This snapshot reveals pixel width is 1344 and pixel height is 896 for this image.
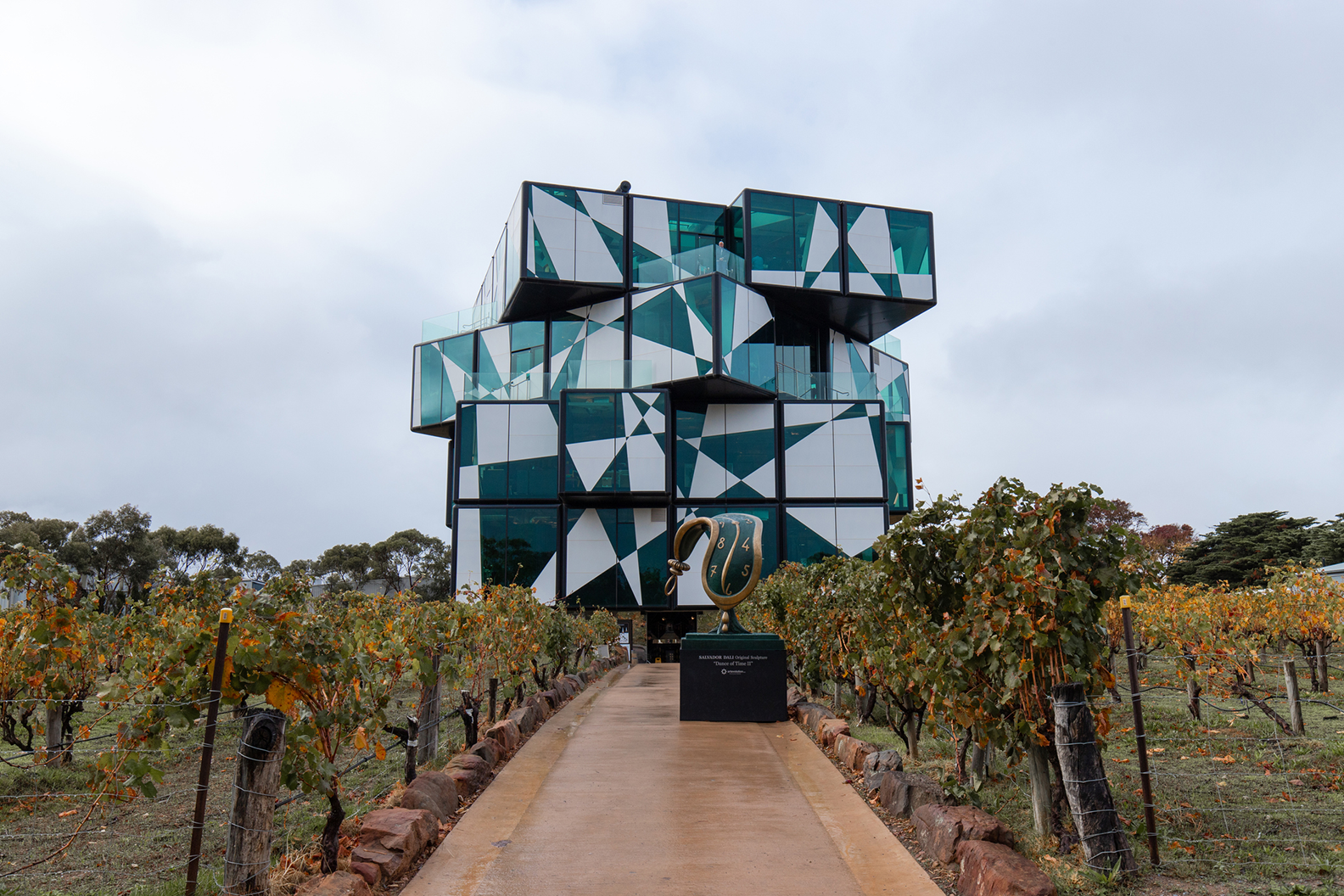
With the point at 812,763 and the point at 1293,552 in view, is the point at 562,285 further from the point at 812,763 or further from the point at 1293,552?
the point at 1293,552

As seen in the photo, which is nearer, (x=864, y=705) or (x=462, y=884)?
(x=462, y=884)

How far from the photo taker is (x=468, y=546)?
28.9 m

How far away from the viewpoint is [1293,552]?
120 feet

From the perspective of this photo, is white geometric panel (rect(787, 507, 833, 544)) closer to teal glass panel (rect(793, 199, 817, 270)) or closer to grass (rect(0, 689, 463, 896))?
teal glass panel (rect(793, 199, 817, 270))

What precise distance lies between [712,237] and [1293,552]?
2679 cm

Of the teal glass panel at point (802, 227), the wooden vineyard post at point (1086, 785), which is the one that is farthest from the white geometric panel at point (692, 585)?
the wooden vineyard post at point (1086, 785)

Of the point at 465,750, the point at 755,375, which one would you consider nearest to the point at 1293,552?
the point at 755,375

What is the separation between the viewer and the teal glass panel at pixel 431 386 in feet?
109

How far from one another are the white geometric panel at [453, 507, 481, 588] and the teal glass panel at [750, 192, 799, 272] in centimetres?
1231

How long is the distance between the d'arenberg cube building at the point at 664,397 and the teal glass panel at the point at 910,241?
0.07 meters

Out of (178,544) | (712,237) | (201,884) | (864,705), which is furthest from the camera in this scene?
(178,544)

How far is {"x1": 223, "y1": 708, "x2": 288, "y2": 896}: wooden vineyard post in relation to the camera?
170 inches

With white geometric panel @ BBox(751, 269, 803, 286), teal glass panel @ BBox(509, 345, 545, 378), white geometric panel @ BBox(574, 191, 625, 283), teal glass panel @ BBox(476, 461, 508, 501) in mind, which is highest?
white geometric panel @ BBox(574, 191, 625, 283)

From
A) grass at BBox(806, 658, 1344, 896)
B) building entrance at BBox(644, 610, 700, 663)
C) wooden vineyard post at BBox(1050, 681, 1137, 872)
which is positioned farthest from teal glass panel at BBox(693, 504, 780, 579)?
wooden vineyard post at BBox(1050, 681, 1137, 872)
